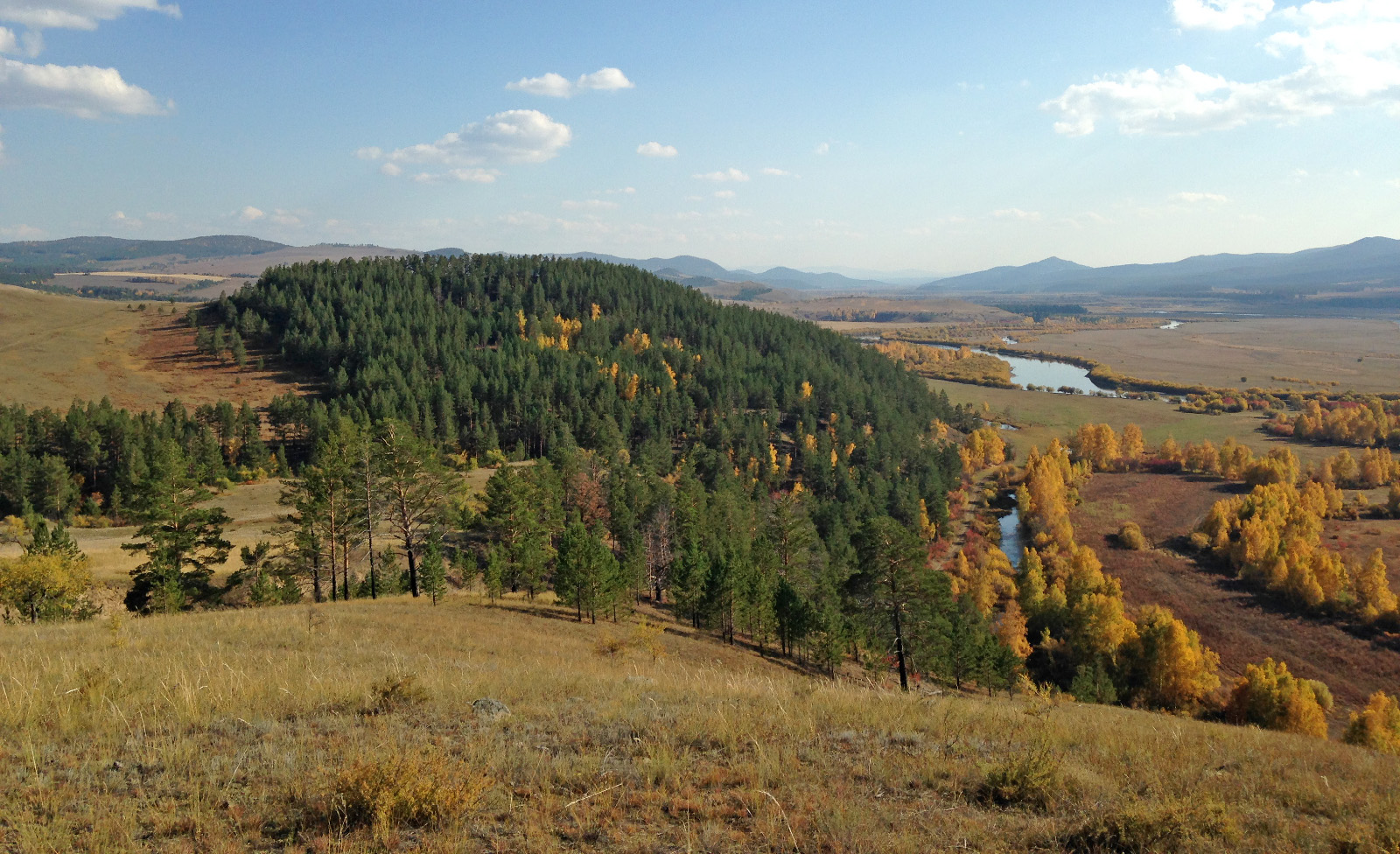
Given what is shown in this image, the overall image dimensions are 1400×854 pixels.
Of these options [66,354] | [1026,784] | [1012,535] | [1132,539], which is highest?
[66,354]

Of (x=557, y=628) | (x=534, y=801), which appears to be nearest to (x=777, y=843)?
(x=534, y=801)

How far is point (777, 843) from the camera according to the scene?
7371 millimetres

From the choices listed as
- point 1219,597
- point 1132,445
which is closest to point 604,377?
point 1219,597

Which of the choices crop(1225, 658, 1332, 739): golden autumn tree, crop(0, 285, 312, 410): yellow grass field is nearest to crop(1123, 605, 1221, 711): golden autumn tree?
crop(1225, 658, 1332, 739): golden autumn tree

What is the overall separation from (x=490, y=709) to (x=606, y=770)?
12.5 ft

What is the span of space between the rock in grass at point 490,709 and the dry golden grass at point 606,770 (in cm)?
21

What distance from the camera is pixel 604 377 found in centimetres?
14062

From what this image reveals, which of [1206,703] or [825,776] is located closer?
[825,776]

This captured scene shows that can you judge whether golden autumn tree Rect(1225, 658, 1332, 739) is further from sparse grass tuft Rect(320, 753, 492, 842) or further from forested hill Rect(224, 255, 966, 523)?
sparse grass tuft Rect(320, 753, 492, 842)

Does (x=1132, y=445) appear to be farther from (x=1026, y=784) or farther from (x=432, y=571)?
(x=1026, y=784)

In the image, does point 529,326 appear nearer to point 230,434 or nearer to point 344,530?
point 230,434

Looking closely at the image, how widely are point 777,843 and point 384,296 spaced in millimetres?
194515

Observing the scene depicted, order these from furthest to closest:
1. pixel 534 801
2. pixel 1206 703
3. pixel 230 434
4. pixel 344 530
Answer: pixel 230 434
pixel 1206 703
pixel 344 530
pixel 534 801

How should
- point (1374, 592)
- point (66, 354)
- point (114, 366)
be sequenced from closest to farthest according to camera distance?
point (1374, 592)
point (114, 366)
point (66, 354)
